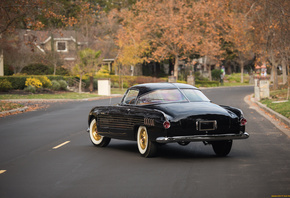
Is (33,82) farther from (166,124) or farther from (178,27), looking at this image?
(166,124)

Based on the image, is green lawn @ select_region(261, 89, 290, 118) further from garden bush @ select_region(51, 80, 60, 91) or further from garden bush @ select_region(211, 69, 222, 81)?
garden bush @ select_region(211, 69, 222, 81)

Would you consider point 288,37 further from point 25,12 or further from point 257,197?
point 257,197

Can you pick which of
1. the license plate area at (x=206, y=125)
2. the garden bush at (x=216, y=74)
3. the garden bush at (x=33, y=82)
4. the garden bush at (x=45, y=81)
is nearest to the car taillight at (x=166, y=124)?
the license plate area at (x=206, y=125)

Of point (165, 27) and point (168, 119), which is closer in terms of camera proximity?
point (168, 119)

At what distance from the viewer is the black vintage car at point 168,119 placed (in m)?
10.2

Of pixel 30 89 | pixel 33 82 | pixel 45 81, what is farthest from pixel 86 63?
pixel 30 89

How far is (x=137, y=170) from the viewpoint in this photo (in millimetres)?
9367

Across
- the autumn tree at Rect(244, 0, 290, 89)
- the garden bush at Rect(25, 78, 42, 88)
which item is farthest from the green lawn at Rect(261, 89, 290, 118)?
the garden bush at Rect(25, 78, 42, 88)

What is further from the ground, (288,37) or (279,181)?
(288,37)

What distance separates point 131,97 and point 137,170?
293 centimetres

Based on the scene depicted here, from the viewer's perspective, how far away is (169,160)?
10.5 m

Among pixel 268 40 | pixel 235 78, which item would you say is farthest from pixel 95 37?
pixel 268 40

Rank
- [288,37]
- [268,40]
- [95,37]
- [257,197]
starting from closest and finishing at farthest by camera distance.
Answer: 1. [257,197]
2. [288,37]
3. [268,40]
4. [95,37]

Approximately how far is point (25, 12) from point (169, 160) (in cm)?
2189
